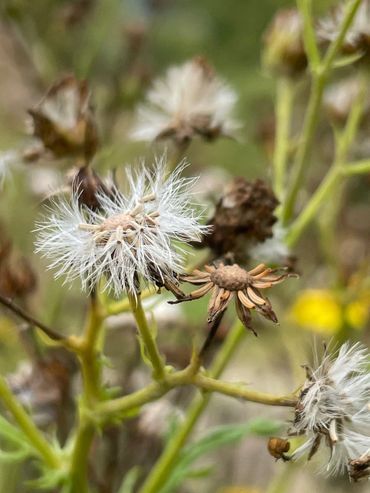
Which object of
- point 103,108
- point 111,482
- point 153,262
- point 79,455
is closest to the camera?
point 153,262

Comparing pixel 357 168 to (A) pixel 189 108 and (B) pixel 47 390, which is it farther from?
(B) pixel 47 390

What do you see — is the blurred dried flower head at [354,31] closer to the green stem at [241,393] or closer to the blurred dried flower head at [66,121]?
the blurred dried flower head at [66,121]

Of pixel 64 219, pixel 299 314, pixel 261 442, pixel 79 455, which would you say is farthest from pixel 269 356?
pixel 64 219

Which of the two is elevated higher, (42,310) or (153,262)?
(42,310)

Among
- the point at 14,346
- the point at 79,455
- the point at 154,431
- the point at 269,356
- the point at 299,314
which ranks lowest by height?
the point at 79,455

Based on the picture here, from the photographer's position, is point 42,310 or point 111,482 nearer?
point 111,482

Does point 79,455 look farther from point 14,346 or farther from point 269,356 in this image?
point 269,356

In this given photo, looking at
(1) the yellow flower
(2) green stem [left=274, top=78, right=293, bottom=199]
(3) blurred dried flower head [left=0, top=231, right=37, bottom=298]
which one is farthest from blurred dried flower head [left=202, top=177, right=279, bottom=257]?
(1) the yellow flower
